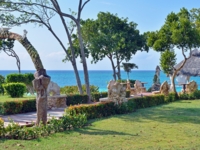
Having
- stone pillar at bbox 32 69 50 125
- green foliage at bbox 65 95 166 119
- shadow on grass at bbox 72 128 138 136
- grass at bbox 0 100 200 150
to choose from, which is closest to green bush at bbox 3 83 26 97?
green foliage at bbox 65 95 166 119

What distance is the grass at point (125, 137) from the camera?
7.14m

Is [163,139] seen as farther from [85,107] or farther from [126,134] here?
[85,107]

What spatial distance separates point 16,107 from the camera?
12.9m

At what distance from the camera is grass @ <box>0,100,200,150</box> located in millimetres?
7143

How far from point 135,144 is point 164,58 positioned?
42.6 feet

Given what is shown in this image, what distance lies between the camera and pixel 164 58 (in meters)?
19.5

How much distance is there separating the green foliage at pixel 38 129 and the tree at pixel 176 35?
11.1m

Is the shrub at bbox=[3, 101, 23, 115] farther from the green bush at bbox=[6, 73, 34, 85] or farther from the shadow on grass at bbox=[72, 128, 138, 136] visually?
the green bush at bbox=[6, 73, 34, 85]

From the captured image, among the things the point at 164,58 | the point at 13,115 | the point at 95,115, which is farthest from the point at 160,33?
the point at 13,115

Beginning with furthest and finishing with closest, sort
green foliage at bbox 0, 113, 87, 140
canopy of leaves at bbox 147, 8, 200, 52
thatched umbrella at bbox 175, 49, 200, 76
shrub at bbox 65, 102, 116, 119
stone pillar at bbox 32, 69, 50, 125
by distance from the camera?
thatched umbrella at bbox 175, 49, 200, 76
canopy of leaves at bbox 147, 8, 200, 52
shrub at bbox 65, 102, 116, 119
stone pillar at bbox 32, 69, 50, 125
green foliage at bbox 0, 113, 87, 140

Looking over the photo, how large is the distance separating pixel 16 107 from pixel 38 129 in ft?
16.3

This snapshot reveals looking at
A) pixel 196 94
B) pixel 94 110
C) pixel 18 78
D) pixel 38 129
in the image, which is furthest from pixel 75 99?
pixel 196 94

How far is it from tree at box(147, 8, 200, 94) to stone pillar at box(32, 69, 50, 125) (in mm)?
11287

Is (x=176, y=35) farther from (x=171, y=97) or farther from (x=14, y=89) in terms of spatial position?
(x=14, y=89)
